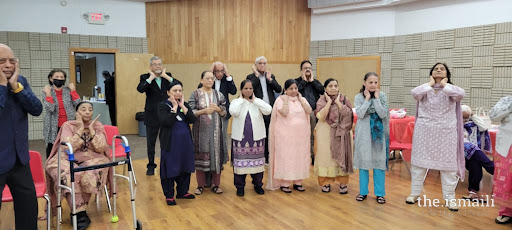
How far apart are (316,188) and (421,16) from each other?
5.05 m

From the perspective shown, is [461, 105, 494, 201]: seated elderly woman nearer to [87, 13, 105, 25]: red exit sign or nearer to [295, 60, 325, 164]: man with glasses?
[295, 60, 325, 164]: man with glasses

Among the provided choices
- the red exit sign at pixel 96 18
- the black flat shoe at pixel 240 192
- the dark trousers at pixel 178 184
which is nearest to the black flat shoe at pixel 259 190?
the black flat shoe at pixel 240 192

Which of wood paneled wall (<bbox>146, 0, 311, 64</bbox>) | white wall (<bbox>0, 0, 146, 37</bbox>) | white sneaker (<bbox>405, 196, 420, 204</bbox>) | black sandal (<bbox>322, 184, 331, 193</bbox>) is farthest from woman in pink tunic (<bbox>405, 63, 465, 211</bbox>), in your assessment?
white wall (<bbox>0, 0, 146, 37</bbox>)

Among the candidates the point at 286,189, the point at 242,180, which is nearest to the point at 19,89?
the point at 242,180

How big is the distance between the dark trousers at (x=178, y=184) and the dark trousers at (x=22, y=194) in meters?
1.49

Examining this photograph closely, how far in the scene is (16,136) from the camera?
2621mm

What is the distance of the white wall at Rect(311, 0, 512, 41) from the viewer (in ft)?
22.9

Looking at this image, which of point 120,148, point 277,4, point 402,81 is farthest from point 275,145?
point 277,4

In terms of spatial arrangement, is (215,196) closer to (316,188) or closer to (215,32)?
(316,188)

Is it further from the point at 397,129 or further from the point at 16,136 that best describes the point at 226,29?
the point at 16,136

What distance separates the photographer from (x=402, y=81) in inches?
333

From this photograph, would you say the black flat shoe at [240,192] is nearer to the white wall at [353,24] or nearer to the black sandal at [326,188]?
the black sandal at [326,188]

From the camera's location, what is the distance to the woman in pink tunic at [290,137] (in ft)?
14.7

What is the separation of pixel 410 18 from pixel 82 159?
7.08 meters
